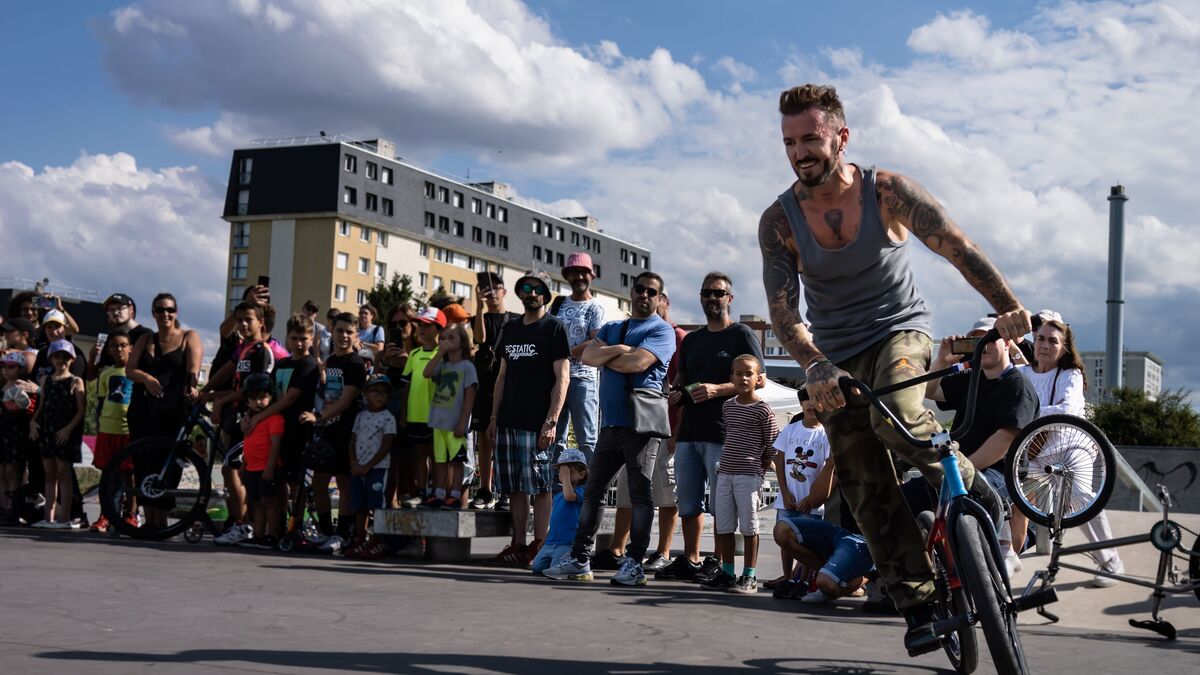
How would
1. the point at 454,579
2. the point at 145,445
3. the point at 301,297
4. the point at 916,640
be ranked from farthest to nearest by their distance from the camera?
1. the point at 301,297
2. the point at 145,445
3. the point at 454,579
4. the point at 916,640

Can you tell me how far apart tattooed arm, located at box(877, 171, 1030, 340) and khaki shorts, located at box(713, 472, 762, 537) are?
4.02 meters

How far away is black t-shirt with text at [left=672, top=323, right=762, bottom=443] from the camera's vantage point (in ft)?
29.6

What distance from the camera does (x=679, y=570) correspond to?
9.07 meters

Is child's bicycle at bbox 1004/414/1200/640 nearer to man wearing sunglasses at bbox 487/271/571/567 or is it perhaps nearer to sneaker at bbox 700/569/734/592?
sneaker at bbox 700/569/734/592

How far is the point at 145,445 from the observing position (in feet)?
35.8

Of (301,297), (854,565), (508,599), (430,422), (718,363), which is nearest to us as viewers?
(508,599)

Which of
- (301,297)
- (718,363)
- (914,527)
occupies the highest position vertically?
(301,297)

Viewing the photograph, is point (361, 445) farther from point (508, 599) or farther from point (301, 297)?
point (301, 297)

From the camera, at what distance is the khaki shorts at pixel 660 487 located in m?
9.79

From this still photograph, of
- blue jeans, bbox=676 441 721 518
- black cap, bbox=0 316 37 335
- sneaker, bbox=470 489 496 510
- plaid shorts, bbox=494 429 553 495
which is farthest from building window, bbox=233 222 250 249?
blue jeans, bbox=676 441 721 518

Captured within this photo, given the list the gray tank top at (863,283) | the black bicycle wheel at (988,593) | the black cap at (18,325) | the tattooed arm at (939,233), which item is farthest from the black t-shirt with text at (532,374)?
the black cap at (18,325)

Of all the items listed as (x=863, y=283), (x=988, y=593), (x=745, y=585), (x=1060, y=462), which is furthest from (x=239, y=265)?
(x=988, y=593)

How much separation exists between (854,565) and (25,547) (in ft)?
20.4

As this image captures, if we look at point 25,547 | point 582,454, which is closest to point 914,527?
point 582,454
